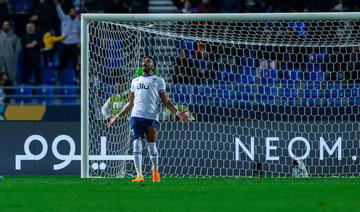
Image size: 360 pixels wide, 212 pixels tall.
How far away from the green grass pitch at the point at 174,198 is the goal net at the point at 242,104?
396 centimetres

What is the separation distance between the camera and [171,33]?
1287 cm

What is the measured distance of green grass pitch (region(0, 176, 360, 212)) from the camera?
6.54 metres

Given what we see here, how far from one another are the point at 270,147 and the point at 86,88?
3.52 metres

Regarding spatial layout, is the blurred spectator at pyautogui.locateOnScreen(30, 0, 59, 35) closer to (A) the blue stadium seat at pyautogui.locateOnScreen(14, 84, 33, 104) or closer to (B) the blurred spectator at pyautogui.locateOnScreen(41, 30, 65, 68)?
(B) the blurred spectator at pyautogui.locateOnScreen(41, 30, 65, 68)

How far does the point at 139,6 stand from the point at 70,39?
194 centimetres

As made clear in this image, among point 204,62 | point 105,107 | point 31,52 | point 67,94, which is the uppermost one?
point 31,52

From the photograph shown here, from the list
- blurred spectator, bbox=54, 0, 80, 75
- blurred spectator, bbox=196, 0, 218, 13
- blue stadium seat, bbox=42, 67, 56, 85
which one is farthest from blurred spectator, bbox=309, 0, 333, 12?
blue stadium seat, bbox=42, 67, 56, 85

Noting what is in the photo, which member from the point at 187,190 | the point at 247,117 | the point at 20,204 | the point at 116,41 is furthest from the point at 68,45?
the point at 20,204

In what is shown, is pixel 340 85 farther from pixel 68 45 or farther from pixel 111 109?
pixel 68 45

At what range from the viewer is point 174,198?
738cm

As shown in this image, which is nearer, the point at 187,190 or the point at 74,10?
the point at 187,190

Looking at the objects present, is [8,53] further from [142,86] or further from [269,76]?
[142,86]

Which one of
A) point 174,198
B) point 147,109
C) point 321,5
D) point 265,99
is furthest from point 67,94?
A: point 174,198

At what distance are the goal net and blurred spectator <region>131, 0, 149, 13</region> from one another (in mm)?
4553
